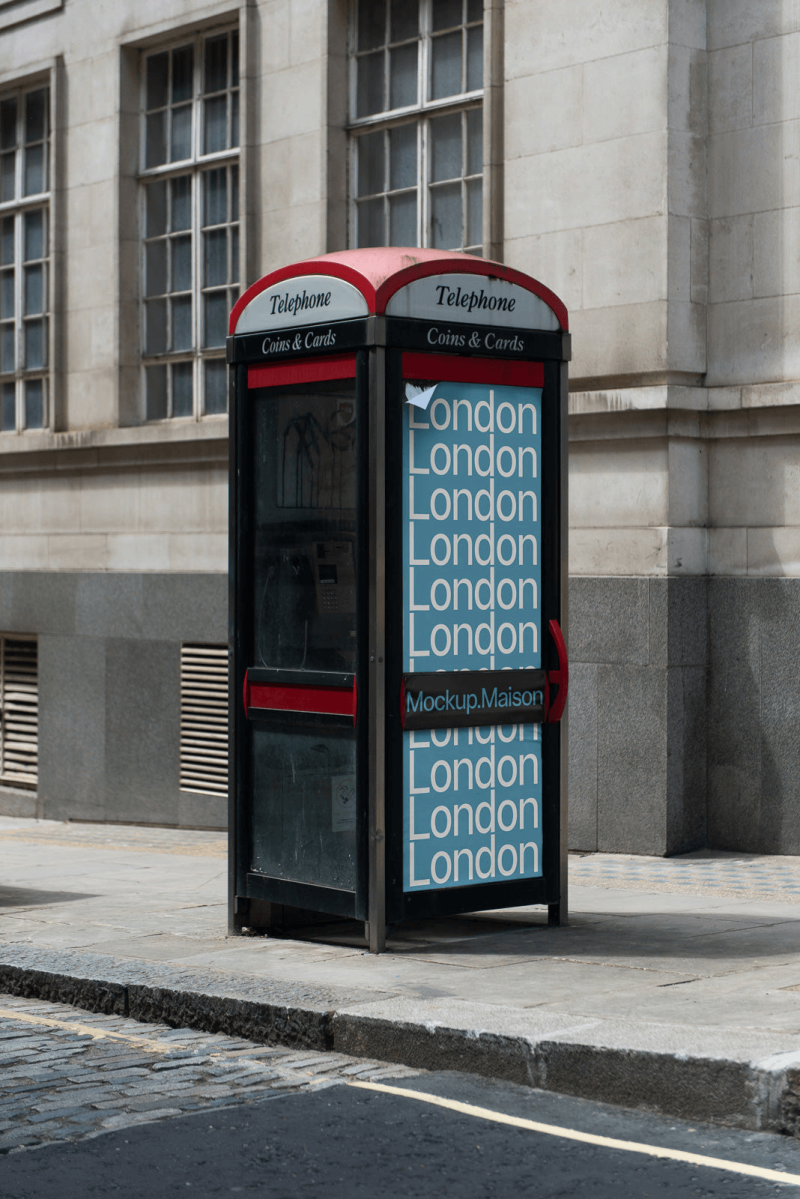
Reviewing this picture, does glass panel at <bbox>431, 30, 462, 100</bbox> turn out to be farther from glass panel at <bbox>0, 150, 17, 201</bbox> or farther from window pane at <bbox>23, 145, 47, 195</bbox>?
glass panel at <bbox>0, 150, 17, 201</bbox>

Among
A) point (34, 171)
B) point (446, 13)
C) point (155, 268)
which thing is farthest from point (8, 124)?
point (446, 13)

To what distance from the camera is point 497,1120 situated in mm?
5367

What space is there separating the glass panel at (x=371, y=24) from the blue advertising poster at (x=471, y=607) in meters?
6.84

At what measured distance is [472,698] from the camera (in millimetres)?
7762

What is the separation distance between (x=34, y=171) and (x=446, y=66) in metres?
5.54

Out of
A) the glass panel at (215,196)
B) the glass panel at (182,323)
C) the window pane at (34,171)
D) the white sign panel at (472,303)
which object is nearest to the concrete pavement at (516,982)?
the white sign panel at (472,303)

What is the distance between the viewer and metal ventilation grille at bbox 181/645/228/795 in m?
14.4

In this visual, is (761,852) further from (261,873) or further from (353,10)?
(353,10)

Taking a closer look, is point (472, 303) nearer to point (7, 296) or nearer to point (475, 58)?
point (475, 58)

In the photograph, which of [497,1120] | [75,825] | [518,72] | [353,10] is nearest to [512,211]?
[518,72]

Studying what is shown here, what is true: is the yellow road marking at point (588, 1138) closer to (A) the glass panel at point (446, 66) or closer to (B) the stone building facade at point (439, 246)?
(B) the stone building facade at point (439, 246)

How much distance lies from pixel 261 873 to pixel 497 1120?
2870 millimetres

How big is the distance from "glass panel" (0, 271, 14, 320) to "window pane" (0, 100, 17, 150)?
4.32 feet

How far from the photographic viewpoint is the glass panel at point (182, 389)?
15367mm
